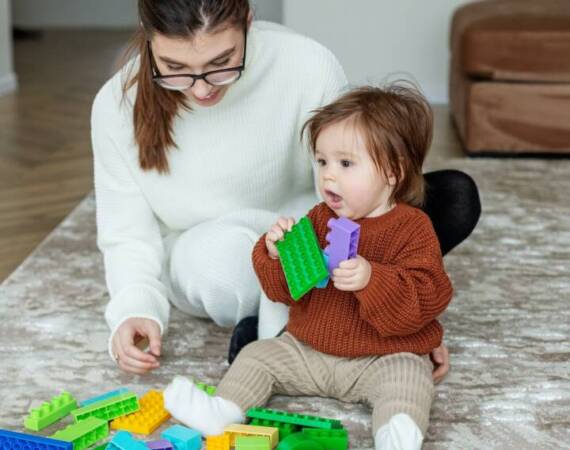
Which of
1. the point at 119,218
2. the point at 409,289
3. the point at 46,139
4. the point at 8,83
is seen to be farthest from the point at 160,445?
the point at 8,83

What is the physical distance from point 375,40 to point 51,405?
2891mm

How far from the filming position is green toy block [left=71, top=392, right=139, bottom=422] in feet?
4.75

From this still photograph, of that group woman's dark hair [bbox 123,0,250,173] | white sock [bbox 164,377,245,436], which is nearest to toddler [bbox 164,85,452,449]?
white sock [bbox 164,377,245,436]

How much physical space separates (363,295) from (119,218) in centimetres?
52

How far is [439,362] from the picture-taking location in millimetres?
1603

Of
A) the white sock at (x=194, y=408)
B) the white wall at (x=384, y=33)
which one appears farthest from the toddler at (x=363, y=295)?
the white wall at (x=384, y=33)

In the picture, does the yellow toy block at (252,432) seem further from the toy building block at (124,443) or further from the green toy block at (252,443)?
the toy building block at (124,443)

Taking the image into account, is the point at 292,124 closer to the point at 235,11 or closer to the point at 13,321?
the point at 235,11

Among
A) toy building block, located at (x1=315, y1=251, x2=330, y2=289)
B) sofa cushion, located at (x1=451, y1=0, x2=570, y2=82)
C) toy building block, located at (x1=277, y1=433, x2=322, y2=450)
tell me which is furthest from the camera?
sofa cushion, located at (x1=451, y1=0, x2=570, y2=82)

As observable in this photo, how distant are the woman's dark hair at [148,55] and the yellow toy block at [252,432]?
521 millimetres

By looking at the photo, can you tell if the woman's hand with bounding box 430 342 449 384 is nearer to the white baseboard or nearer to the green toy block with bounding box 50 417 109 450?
the green toy block with bounding box 50 417 109 450

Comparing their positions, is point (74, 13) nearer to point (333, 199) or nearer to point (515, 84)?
point (515, 84)

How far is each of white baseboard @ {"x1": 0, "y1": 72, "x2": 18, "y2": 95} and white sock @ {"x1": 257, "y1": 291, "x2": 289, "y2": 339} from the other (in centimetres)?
286

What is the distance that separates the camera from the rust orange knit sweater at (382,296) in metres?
1.42
